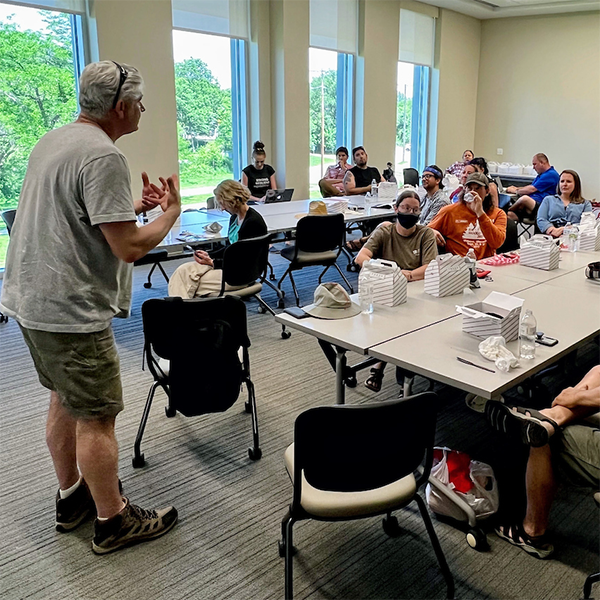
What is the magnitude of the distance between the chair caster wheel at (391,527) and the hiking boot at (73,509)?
117 centimetres

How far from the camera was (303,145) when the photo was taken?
867 cm

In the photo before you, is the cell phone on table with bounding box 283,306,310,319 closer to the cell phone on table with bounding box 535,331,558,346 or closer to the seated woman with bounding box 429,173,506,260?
the cell phone on table with bounding box 535,331,558,346

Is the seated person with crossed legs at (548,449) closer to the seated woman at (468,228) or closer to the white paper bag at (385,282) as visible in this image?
the white paper bag at (385,282)

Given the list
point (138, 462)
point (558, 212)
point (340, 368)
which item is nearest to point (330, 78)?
point (558, 212)

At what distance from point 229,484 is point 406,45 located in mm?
9601

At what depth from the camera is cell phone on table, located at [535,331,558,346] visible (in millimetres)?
2379

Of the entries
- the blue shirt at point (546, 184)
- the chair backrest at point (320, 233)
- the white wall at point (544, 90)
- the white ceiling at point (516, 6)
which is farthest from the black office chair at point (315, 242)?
the white wall at point (544, 90)

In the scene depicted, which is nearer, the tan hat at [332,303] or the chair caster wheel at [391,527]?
the chair caster wheel at [391,527]

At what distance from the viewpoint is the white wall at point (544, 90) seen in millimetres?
10539

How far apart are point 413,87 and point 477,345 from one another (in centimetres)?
967

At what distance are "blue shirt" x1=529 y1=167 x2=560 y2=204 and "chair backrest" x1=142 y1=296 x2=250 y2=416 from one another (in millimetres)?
6050

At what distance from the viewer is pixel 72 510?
2.28m

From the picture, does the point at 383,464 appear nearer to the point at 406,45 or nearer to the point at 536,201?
the point at 536,201

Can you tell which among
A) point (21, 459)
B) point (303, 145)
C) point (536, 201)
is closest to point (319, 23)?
point (303, 145)
